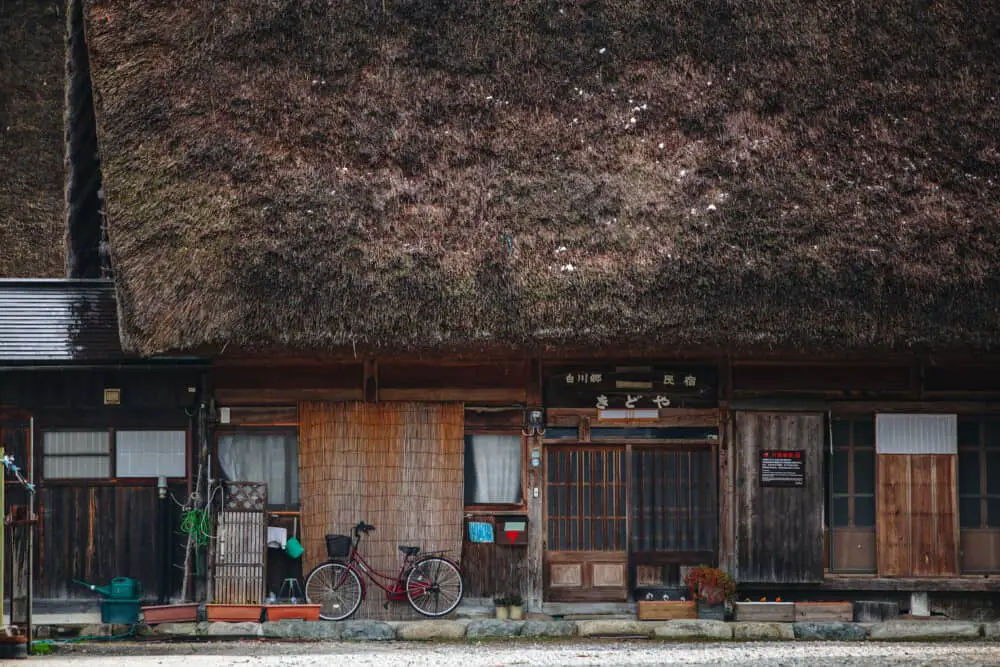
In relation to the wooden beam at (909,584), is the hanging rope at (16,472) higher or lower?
higher

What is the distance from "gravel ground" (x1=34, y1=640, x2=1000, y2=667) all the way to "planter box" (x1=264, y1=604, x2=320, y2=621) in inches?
26.6

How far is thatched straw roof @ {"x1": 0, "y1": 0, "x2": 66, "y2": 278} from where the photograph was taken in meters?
17.0

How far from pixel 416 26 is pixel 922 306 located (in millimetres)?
6156

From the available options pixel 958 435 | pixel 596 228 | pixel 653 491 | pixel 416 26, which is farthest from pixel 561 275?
pixel 958 435

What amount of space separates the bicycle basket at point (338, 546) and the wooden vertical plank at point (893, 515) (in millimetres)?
5581

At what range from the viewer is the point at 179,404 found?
13.8 m

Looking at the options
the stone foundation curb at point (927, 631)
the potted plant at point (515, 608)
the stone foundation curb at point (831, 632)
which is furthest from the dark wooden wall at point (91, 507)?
the stone foundation curb at point (927, 631)

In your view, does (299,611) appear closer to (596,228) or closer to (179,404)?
(179,404)

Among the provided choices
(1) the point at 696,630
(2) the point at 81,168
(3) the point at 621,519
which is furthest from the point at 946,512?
(2) the point at 81,168

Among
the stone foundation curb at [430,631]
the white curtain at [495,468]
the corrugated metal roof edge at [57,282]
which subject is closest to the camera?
the stone foundation curb at [430,631]

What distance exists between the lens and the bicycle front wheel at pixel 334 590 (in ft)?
43.5

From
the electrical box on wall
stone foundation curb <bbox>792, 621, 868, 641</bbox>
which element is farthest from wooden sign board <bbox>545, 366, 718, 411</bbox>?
stone foundation curb <bbox>792, 621, 868, 641</bbox>

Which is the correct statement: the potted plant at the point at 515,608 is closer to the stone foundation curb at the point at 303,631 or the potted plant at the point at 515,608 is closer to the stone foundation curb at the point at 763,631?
the stone foundation curb at the point at 303,631

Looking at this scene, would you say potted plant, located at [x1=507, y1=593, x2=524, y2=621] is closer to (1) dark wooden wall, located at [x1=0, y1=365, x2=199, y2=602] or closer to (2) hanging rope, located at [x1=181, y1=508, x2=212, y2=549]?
(2) hanging rope, located at [x1=181, y1=508, x2=212, y2=549]
